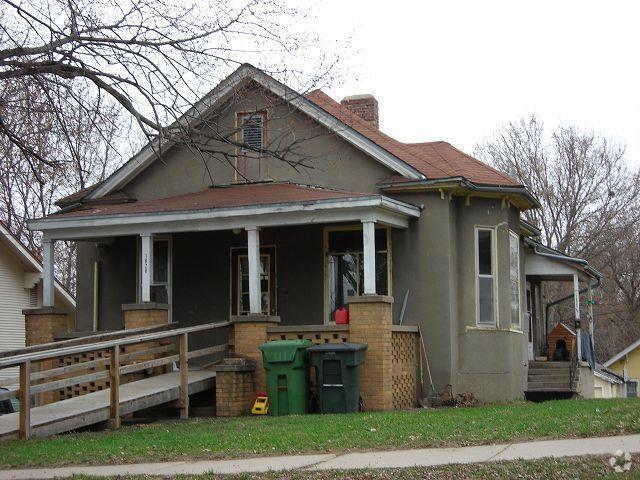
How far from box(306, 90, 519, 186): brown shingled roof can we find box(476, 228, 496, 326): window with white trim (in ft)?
3.76

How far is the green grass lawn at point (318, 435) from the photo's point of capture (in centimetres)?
1095

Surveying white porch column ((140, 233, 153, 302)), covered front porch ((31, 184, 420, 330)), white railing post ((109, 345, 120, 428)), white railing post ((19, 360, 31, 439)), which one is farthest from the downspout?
white railing post ((19, 360, 31, 439))

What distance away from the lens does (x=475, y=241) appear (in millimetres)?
20062

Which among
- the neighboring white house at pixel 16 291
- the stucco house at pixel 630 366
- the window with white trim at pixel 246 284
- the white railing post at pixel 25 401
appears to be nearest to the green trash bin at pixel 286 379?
the window with white trim at pixel 246 284

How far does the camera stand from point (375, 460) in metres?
9.83

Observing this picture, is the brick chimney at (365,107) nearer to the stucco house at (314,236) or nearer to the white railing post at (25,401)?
the stucco house at (314,236)

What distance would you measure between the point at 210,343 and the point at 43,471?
34.3ft

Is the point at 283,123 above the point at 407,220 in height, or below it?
above

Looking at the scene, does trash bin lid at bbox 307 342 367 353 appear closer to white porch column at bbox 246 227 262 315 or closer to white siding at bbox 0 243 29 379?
white porch column at bbox 246 227 262 315

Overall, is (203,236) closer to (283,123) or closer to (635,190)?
(283,123)

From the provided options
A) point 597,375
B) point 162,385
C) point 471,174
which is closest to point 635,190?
point 597,375

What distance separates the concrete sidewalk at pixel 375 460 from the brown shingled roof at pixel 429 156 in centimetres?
962

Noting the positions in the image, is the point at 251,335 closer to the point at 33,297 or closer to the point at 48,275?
the point at 48,275

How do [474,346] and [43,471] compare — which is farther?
[474,346]
